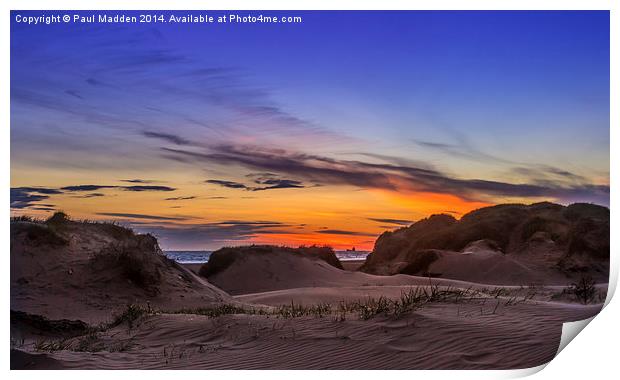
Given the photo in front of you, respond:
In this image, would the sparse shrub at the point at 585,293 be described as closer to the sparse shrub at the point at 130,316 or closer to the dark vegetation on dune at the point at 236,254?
the sparse shrub at the point at 130,316

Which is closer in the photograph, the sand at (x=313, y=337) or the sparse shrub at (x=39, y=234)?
the sand at (x=313, y=337)

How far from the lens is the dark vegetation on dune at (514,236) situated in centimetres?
1664

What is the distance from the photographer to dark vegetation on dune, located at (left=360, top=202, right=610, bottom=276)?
16.6 metres

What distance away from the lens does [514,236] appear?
19656 millimetres

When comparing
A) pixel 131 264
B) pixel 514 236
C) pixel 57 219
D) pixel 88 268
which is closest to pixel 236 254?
pixel 131 264

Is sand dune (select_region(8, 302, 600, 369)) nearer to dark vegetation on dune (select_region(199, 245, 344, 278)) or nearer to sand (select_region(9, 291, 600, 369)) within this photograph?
sand (select_region(9, 291, 600, 369))

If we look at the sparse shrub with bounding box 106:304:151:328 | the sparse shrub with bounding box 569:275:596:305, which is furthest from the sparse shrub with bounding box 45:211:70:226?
the sparse shrub with bounding box 569:275:596:305

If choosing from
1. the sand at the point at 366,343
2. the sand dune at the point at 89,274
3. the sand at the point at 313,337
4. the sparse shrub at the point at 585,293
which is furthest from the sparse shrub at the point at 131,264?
the sparse shrub at the point at 585,293

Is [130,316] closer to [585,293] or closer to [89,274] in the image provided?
[89,274]

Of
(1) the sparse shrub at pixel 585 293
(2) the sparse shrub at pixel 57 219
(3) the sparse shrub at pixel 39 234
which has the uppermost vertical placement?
(2) the sparse shrub at pixel 57 219

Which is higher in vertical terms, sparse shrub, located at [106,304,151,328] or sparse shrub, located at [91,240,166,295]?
sparse shrub, located at [91,240,166,295]

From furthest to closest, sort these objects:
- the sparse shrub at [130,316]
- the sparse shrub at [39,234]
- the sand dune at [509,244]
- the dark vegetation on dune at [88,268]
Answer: the sand dune at [509,244], the sparse shrub at [39,234], the dark vegetation on dune at [88,268], the sparse shrub at [130,316]
